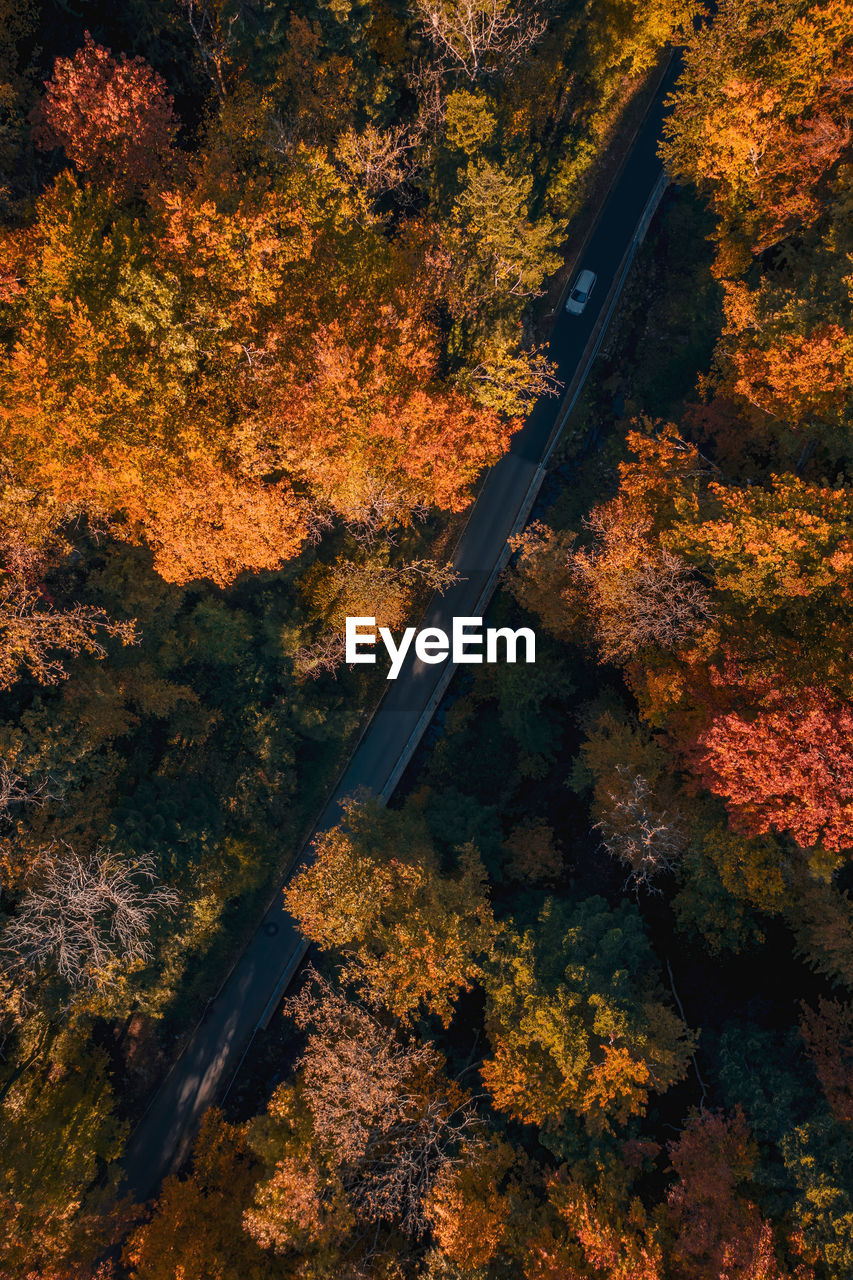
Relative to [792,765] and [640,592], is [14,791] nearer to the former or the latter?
[640,592]

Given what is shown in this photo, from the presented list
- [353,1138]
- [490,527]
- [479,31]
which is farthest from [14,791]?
[479,31]

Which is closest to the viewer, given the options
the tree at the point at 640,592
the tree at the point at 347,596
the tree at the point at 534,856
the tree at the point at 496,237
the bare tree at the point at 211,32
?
the bare tree at the point at 211,32

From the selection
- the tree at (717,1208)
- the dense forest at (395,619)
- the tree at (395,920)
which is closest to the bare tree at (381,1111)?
the dense forest at (395,619)

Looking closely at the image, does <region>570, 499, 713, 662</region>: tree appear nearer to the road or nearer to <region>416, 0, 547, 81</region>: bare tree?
the road

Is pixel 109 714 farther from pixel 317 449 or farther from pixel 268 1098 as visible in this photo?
pixel 268 1098

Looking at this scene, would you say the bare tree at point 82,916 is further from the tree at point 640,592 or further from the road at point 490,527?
the tree at point 640,592

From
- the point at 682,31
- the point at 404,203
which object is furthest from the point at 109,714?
the point at 682,31
